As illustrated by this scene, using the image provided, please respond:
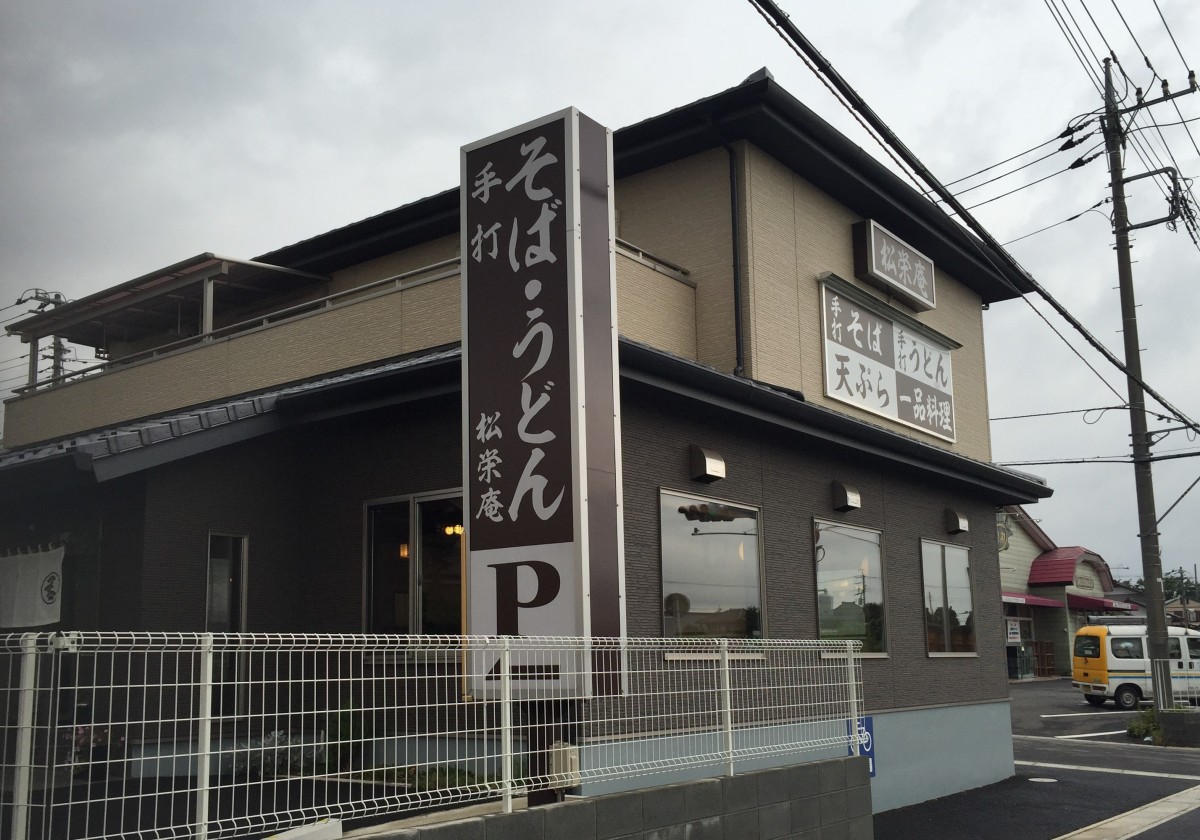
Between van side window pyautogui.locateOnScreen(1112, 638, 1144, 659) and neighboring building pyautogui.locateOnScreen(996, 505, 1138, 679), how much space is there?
13.5 metres

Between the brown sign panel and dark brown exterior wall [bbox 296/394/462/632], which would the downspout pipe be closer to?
the brown sign panel

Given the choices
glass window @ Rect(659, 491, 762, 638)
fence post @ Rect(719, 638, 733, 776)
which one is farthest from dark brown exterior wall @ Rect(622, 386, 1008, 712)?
fence post @ Rect(719, 638, 733, 776)

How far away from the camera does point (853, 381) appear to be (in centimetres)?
1451

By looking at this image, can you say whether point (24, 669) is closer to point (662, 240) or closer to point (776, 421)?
point (776, 421)

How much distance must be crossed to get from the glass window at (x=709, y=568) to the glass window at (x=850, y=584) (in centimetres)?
143

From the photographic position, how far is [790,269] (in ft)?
44.4

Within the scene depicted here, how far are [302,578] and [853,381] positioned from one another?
7370mm

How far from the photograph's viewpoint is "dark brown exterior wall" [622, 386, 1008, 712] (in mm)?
10219

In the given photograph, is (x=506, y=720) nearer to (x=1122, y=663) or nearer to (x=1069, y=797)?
(x=1069, y=797)

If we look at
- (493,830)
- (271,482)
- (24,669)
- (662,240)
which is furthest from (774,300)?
(24,669)

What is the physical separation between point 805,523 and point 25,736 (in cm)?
964

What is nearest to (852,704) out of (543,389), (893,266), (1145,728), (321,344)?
(543,389)

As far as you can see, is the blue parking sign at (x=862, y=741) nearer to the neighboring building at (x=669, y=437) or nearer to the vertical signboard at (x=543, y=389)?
the neighboring building at (x=669, y=437)

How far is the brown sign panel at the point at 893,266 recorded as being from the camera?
15055mm
